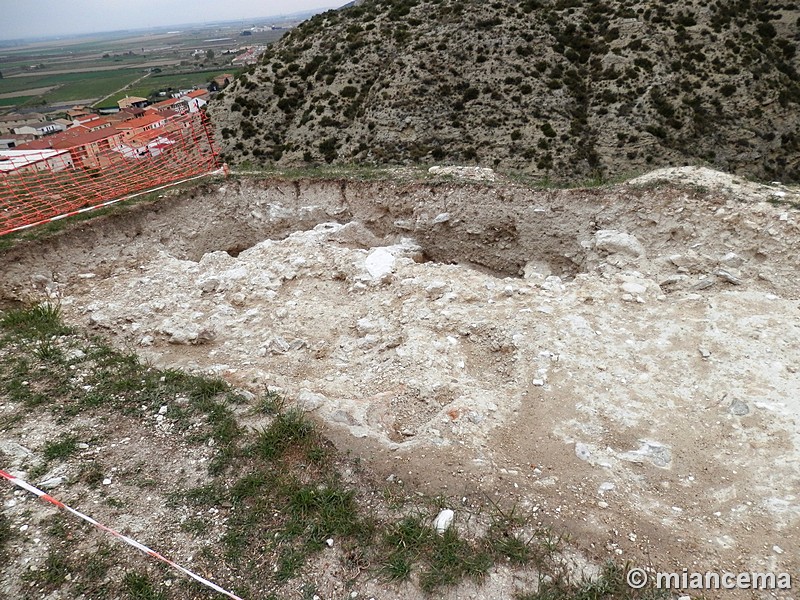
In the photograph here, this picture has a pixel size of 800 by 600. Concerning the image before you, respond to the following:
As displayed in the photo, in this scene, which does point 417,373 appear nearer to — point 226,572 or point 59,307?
point 226,572

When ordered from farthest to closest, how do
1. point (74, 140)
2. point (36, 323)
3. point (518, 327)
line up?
point (74, 140) < point (36, 323) < point (518, 327)

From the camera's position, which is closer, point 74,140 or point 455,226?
point 455,226

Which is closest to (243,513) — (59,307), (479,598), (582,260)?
(479,598)

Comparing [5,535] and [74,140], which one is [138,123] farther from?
[5,535]

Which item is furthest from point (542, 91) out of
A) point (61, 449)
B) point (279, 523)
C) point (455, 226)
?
point (61, 449)

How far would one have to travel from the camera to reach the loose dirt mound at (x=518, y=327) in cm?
513

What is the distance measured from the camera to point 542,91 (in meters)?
28.5

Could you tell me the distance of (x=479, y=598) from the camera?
415cm

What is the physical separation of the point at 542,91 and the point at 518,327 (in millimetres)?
25538

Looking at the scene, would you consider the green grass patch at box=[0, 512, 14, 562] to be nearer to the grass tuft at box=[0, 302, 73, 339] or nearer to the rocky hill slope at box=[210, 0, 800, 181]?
the grass tuft at box=[0, 302, 73, 339]

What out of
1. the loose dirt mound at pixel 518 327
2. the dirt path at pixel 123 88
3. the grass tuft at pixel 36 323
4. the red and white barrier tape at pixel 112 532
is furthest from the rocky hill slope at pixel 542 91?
the dirt path at pixel 123 88

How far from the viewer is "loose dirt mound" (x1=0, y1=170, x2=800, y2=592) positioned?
5.13 m

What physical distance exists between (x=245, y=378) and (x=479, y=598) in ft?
14.8

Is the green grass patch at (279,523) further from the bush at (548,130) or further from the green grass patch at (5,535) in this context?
the bush at (548,130)
